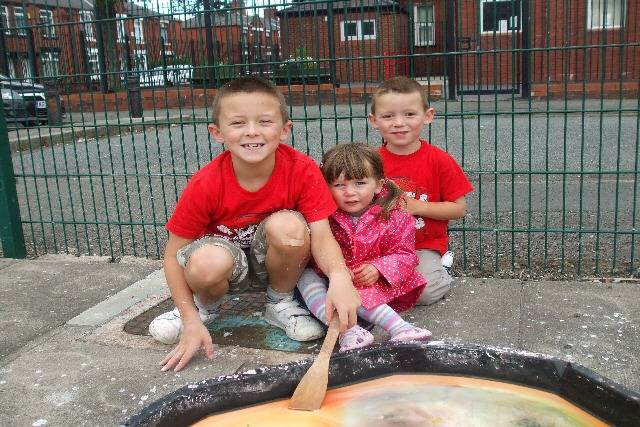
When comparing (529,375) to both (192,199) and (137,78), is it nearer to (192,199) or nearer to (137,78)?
(192,199)

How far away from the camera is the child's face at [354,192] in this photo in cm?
269

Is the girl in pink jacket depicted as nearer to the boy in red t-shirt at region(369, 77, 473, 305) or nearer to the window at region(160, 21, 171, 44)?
the boy in red t-shirt at region(369, 77, 473, 305)

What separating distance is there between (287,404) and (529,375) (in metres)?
0.73

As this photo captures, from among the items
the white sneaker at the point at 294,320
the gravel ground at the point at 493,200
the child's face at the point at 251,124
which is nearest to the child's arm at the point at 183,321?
the white sneaker at the point at 294,320

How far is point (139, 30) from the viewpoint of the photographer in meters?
3.96

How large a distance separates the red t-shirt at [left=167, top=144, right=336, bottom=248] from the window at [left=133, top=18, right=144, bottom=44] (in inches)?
66.6

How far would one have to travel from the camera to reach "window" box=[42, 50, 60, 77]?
4078 millimetres

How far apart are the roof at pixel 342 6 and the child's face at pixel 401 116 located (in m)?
0.62

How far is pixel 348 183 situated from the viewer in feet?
8.82

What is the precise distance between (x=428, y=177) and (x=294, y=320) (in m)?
0.95

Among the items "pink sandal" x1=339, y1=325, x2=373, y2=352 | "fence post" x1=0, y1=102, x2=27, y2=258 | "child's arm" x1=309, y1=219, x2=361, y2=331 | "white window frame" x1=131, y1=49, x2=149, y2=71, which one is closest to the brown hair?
"child's arm" x1=309, y1=219, x2=361, y2=331

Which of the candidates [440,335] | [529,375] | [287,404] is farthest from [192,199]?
[529,375]

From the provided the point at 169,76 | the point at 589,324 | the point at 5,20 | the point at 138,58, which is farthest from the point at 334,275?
the point at 5,20

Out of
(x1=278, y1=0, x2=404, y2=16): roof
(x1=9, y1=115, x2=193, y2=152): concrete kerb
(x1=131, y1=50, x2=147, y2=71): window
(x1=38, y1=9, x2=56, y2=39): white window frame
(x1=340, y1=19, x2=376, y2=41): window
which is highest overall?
(x1=38, y1=9, x2=56, y2=39): white window frame
